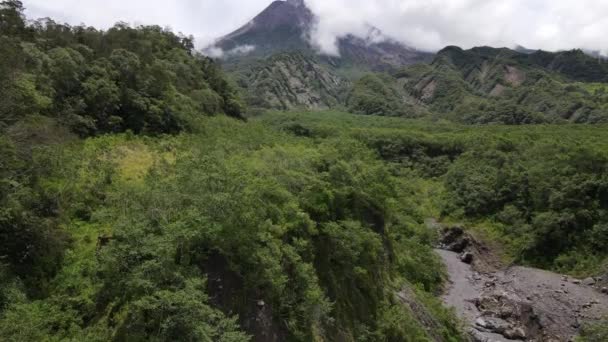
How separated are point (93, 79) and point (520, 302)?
42942 millimetres

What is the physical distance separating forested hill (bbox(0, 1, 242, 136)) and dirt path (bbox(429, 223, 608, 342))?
1286 inches

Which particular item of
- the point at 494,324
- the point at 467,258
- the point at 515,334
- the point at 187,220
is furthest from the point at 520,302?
the point at 187,220

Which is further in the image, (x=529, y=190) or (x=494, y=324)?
(x=529, y=190)

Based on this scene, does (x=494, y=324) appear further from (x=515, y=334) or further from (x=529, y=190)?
(x=529, y=190)

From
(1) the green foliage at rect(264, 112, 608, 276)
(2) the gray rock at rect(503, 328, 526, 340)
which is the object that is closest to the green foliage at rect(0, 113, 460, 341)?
(2) the gray rock at rect(503, 328, 526, 340)

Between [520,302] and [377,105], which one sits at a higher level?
[377,105]

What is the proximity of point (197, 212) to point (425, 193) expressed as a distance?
220 feet

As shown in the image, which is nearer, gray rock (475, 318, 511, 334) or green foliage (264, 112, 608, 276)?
gray rock (475, 318, 511, 334)

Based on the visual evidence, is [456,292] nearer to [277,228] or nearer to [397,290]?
[397,290]

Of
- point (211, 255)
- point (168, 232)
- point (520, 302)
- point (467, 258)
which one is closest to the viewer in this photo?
point (168, 232)

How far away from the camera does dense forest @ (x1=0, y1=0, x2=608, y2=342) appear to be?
48.6ft

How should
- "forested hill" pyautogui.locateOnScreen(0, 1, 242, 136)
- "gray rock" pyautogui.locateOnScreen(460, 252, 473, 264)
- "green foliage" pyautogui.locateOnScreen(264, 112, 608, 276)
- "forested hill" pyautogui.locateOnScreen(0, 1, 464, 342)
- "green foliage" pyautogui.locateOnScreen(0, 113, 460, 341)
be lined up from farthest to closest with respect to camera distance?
"gray rock" pyautogui.locateOnScreen(460, 252, 473, 264), "green foliage" pyautogui.locateOnScreen(264, 112, 608, 276), "forested hill" pyautogui.locateOnScreen(0, 1, 242, 136), "forested hill" pyautogui.locateOnScreen(0, 1, 464, 342), "green foliage" pyautogui.locateOnScreen(0, 113, 460, 341)

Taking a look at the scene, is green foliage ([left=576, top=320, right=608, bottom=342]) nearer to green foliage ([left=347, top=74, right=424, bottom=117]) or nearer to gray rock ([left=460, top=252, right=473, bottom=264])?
gray rock ([left=460, top=252, right=473, bottom=264])

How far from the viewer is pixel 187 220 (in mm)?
15727
